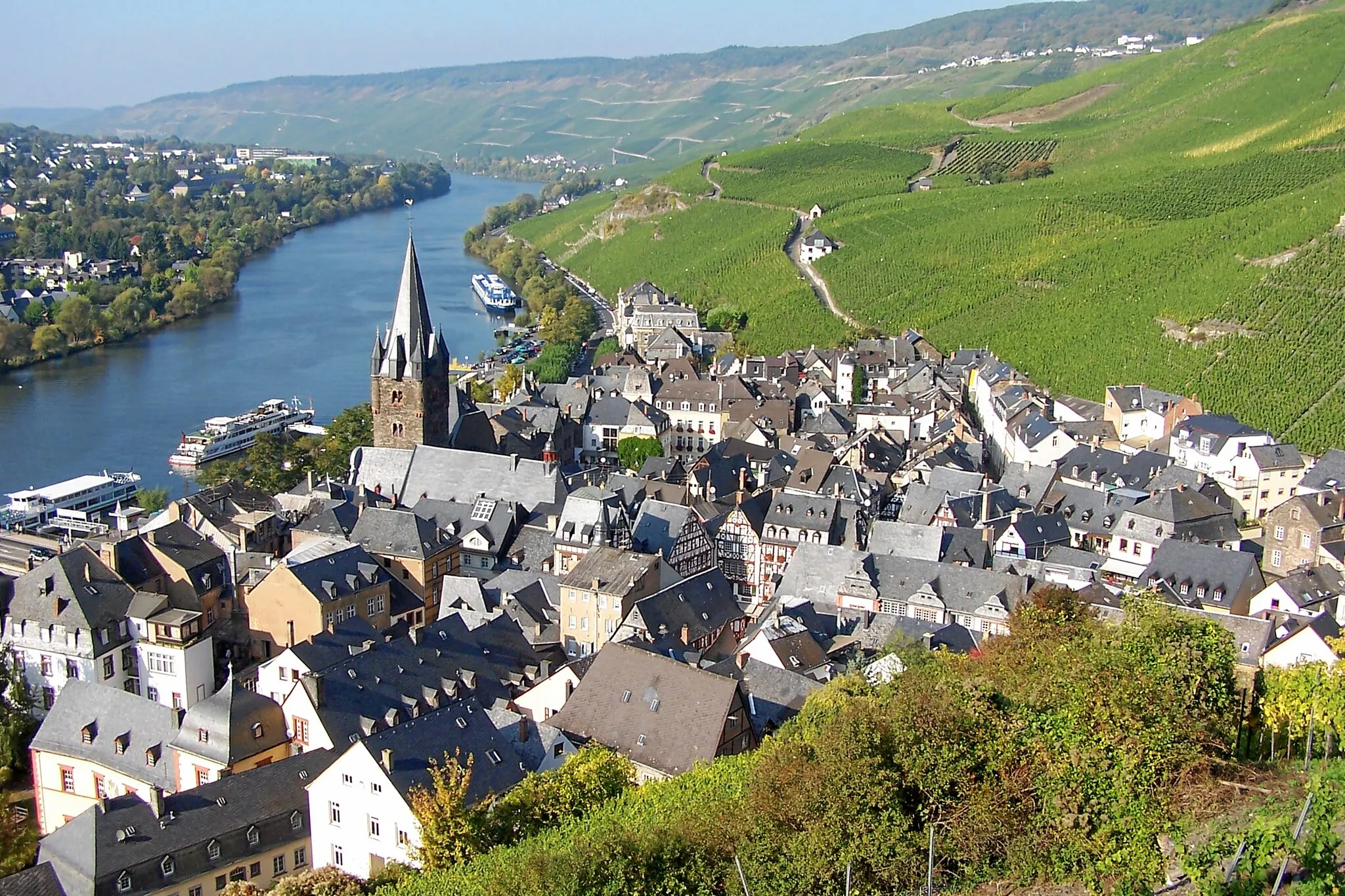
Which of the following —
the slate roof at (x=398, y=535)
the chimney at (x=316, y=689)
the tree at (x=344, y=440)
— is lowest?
the tree at (x=344, y=440)

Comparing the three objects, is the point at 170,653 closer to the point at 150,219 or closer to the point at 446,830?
the point at 446,830

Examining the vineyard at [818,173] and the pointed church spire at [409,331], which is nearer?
the pointed church spire at [409,331]

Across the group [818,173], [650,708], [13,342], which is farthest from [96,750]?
[818,173]

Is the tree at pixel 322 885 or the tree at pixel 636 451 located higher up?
the tree at pixel 322 885

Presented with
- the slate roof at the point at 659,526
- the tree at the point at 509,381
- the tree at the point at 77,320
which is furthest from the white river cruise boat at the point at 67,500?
the tree at the point at 77,320

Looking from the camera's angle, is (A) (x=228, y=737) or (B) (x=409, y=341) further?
(B) (x=409, y=341)

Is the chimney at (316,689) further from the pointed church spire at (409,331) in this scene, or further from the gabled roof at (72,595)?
the pointed church spire at (409,331)
